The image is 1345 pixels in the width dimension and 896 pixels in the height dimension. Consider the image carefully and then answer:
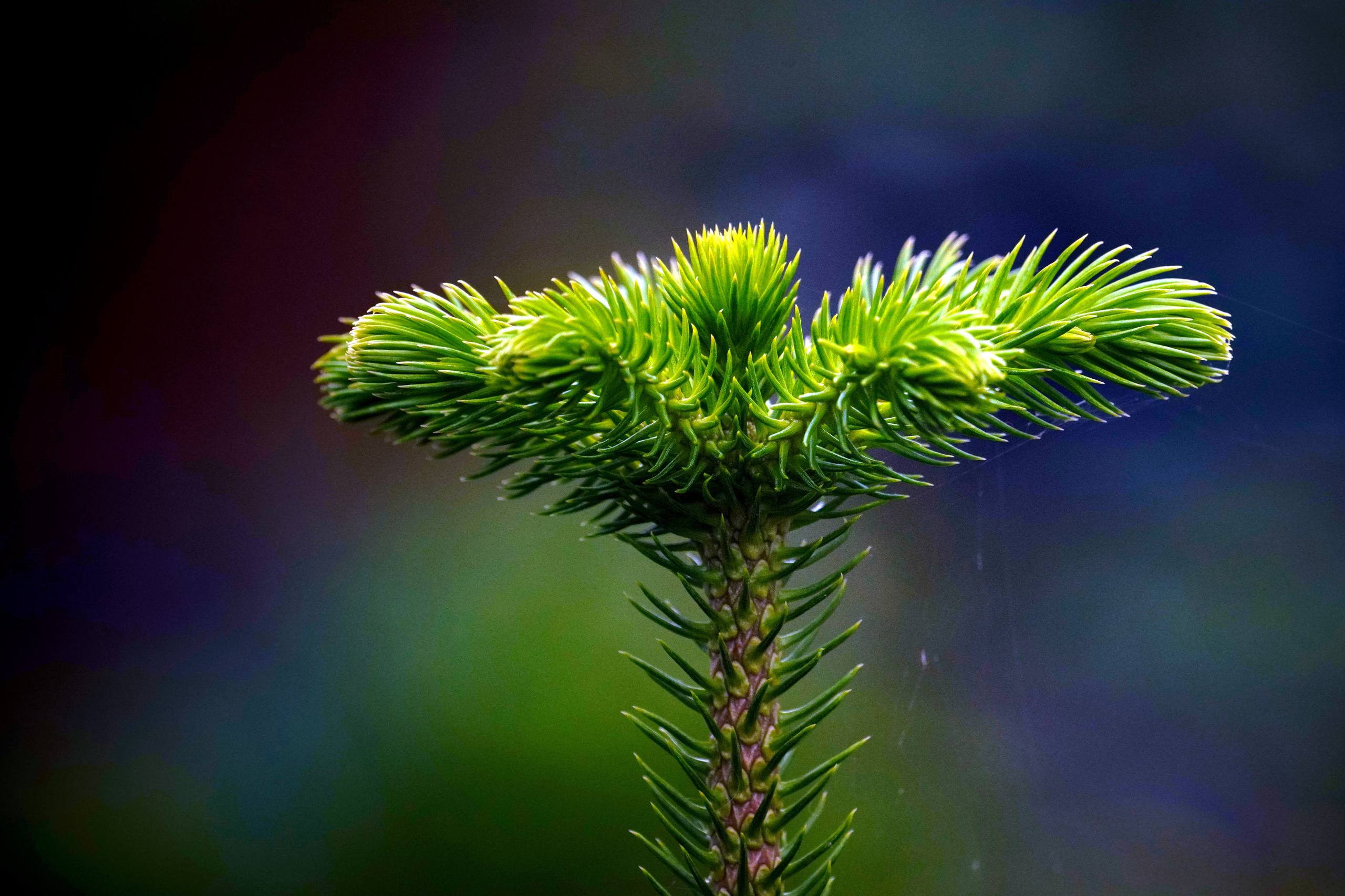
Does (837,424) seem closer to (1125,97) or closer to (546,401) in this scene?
(546,401)

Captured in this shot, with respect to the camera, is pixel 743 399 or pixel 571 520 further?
pixel 571 520

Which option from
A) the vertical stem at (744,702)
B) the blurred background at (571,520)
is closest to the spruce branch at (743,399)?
the vertical stem at (744,702)

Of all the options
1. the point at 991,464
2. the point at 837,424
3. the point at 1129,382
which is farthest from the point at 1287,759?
the point at 837,424

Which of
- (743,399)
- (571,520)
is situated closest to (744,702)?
(743,399)

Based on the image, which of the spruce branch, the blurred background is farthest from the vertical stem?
the blurred background

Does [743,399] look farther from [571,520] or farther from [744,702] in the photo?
[571,520]

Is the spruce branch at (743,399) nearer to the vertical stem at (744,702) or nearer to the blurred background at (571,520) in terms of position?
the vertical stem at (744,702)

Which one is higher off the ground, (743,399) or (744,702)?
(743,399)
